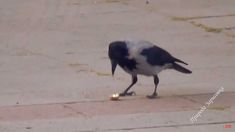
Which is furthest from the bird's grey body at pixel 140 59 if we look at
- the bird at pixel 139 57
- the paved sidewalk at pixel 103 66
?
the paved sidewalk at pixel 103 66

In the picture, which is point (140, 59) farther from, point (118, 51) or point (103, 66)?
point (103, 66)

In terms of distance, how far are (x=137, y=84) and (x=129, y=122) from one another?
255 centimetres

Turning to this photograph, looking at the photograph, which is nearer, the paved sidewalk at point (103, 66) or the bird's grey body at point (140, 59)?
the paved sidewalk at point (103, 66)

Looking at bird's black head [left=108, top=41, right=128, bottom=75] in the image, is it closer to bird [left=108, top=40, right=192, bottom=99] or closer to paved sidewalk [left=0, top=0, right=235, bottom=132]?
bird [left=108, top=40, right=192, bottom=99]

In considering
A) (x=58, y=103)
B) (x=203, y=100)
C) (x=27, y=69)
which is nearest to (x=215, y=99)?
(x=203, y=100)

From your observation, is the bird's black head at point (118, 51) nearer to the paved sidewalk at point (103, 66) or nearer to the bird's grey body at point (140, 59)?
the bird's grey body at point (140, 59)

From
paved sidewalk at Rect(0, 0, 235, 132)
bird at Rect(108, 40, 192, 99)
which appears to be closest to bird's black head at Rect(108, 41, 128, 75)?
bird at Rect(108, 40, 192, 99)

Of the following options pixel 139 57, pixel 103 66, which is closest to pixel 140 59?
pixel 139 57

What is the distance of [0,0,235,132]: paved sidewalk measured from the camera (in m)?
8.84

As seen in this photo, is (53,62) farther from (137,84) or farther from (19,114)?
(19,114)

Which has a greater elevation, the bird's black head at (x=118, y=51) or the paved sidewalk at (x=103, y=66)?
the bird's black head at (x=118, y=51)

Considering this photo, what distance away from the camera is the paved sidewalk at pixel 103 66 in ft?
29.0

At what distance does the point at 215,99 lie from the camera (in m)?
9.82

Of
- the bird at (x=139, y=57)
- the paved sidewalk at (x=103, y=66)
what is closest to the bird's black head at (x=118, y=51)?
the bird at (x=139, y=57)
